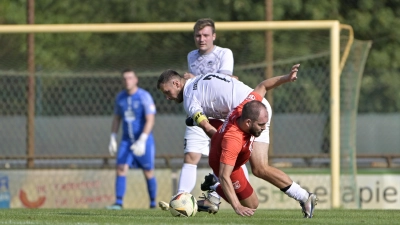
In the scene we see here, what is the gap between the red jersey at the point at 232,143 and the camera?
8.05 meters

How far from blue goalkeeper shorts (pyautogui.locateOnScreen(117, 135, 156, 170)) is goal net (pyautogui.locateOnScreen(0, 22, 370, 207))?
1.09 m

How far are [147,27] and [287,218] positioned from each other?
5558 mm

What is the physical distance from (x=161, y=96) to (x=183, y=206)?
8.49 m

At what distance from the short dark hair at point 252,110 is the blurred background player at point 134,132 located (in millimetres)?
5755

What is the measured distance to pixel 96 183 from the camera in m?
14.6

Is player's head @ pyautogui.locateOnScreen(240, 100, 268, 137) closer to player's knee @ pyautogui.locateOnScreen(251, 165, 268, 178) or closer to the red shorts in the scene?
player's knee @ pyautogui.locateOnScreen(251, 165, 268, 178)

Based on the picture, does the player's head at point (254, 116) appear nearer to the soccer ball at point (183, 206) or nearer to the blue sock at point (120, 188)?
the soccer ball at point (183, 206)

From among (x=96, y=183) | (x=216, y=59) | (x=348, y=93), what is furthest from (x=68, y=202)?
(x=216, y=59)

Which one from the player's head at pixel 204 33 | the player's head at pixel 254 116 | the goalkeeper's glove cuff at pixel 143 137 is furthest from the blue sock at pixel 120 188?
the player's head at pixel 254 116

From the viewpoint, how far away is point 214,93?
880cm

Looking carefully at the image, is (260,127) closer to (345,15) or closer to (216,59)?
(216,59)

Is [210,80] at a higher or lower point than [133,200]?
higher

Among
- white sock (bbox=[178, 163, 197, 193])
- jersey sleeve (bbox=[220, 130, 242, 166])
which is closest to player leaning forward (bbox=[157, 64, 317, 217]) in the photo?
jersey sleeve (bbox=[220, 130, 242, 166])

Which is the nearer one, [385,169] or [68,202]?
[68,202]
